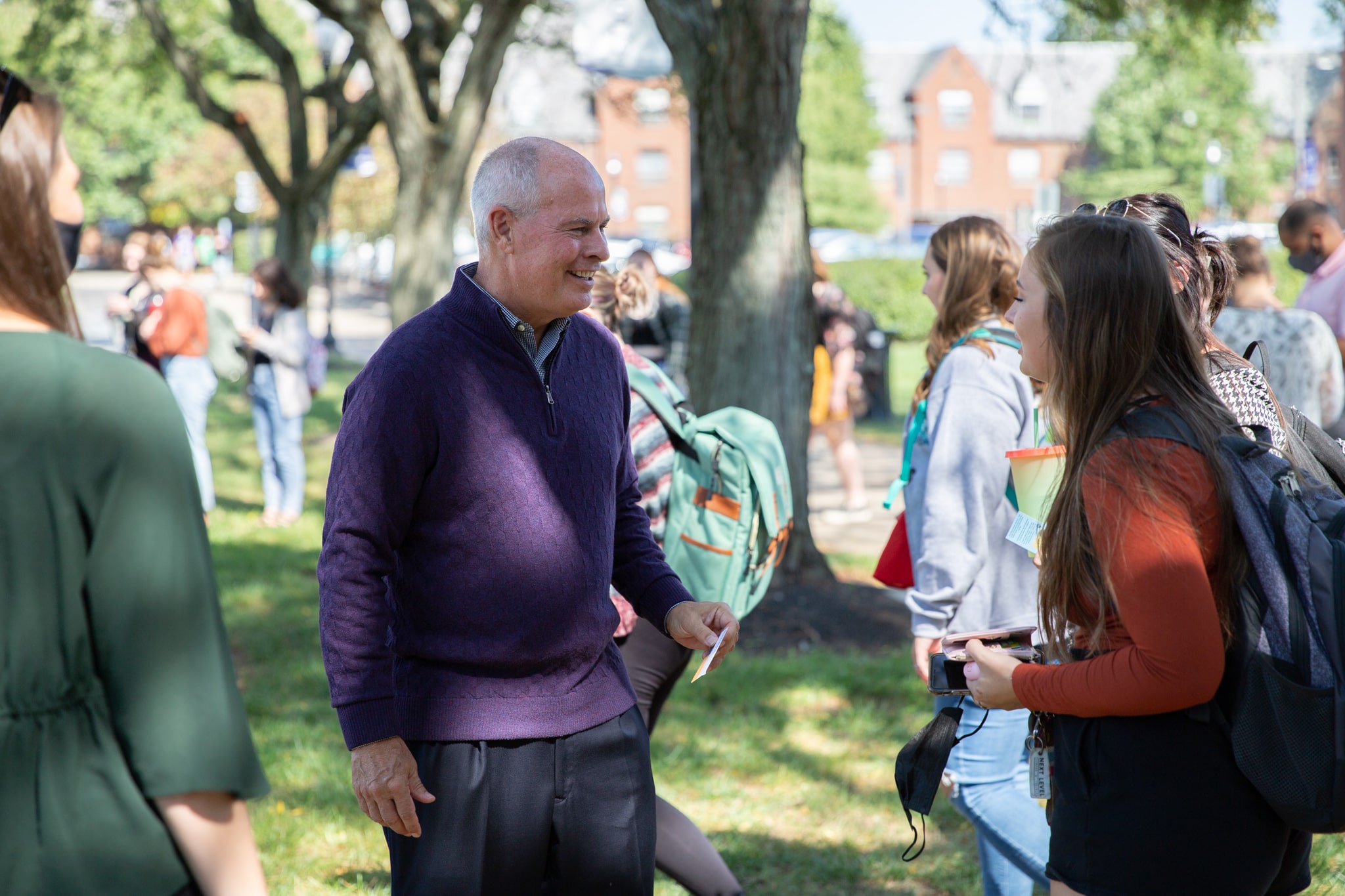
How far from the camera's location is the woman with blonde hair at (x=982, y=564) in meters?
3.24

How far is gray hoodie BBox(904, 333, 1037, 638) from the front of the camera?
10.6ft

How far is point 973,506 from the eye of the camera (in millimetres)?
3236

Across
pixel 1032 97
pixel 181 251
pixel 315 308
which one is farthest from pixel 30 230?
pixel 1032 97

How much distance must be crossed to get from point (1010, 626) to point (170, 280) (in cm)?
768

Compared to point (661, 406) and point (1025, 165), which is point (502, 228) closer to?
point (661, 406)

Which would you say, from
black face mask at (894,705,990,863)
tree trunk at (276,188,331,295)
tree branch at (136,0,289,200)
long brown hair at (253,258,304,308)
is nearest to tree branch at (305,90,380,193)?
tree trunk at (276,188,331,295)

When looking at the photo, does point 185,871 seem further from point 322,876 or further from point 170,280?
point 170,280

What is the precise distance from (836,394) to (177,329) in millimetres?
5063

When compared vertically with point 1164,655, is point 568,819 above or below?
below

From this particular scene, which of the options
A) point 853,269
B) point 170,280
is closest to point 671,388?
point 170,280

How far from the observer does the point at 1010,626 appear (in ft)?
10.8

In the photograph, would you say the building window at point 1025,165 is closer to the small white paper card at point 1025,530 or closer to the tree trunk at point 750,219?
the tree trunk at point 750,219

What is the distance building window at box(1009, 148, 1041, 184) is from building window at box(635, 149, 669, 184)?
21.8 metres

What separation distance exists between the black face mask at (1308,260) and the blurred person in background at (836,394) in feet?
11.7
